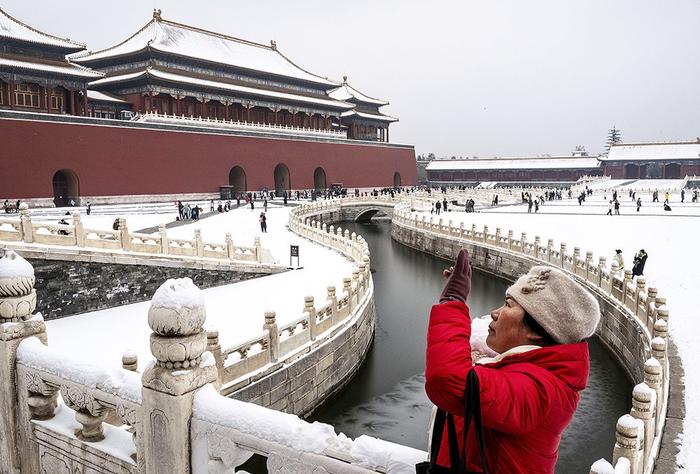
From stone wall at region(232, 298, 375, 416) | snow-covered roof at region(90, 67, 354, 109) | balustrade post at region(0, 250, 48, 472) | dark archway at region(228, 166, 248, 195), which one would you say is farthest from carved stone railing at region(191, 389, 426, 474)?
dark archway at region(228, 166, 248, 195)

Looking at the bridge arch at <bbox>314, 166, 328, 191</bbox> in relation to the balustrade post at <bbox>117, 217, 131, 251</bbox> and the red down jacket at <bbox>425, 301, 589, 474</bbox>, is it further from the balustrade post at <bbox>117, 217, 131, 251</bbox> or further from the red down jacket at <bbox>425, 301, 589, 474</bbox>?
the red down jacket at <bbox>425, 301, 589, 474</bbox>

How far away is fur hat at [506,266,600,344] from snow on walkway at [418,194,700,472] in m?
4.66

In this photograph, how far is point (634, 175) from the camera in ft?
182

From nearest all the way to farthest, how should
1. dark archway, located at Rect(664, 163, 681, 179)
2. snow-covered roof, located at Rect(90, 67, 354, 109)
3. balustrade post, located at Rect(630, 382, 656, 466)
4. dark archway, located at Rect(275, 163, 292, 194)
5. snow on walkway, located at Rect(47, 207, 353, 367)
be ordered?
balustrade post, located at Rect(630, 382, 656, 466) < snow on walkway, located at Rect(47, 207, 353, 367) < snow-covered roof, located at Rect(90, 67, 354, 109) < dark archway, located at Rect(275, 163, 292, 194) < dark archway, located at Rect(664, 163, 681, 179)

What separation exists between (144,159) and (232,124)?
7593 mm

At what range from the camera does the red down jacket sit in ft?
5.64

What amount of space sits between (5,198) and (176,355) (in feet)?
88.4

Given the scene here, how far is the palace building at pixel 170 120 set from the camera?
26.4m

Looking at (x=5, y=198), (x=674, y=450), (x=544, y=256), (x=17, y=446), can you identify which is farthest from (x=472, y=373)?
(x=5, y=198)

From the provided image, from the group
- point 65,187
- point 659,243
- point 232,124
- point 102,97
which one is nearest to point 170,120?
point 102,97

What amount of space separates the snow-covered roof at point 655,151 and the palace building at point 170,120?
24.2 meters

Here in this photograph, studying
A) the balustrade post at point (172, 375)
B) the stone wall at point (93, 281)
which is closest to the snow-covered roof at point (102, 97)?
the stone wall at point (93, 281)

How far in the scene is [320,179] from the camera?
4509cm

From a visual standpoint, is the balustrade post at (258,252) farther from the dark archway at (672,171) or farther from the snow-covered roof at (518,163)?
the dark archway at (672,171)
